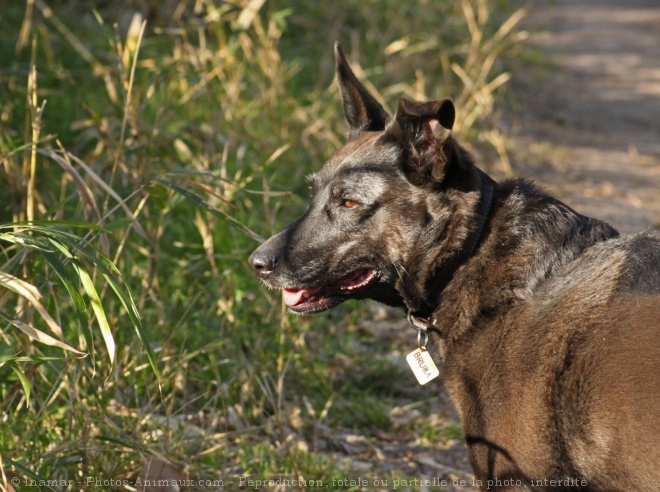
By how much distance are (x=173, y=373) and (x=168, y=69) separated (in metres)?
2.87

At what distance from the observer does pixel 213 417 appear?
417cm

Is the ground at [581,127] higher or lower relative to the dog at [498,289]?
lower

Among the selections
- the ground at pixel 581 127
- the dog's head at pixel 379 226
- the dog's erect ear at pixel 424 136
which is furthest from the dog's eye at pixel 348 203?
the ground at pixel 581 127

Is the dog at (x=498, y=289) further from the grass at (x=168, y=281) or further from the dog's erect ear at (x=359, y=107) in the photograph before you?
the grass at (x=168, y=281)

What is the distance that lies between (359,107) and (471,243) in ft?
3.12

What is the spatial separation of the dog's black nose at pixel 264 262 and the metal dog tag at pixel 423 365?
0.66 meters

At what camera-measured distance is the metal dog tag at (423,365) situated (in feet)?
11.4

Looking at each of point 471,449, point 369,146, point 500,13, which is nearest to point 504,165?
point 369,146

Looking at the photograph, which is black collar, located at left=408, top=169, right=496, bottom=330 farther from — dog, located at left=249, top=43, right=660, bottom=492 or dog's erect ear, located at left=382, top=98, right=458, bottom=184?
dog's erect ear, located at left=382, top=98, right=458, bottom=184

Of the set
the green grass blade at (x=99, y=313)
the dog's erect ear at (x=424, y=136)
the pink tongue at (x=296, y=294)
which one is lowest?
the pink tongue at (x=296, y=294)

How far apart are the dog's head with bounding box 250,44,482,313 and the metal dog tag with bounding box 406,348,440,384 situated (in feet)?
0.64

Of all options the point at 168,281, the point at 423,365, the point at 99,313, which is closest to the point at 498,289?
the point at 423,365

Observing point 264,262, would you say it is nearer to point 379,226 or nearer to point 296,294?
point 296,294

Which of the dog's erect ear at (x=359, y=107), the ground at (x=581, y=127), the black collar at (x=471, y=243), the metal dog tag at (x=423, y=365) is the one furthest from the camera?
the ground at (x=581, y=127)
